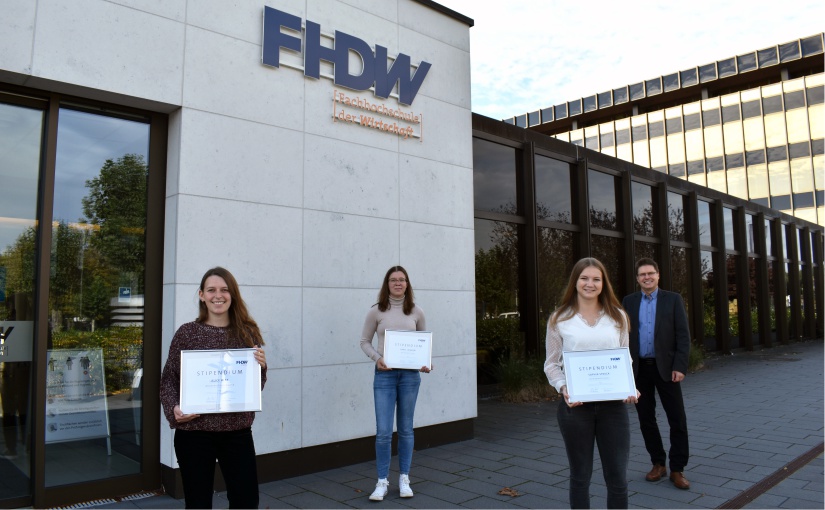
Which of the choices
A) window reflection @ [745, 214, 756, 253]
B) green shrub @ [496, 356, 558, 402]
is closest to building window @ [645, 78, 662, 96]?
window reflection @ [745, 214, 756, 253]

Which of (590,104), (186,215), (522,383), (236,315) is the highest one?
(590,104)

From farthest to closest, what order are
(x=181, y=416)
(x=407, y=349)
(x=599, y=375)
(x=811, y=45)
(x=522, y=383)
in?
(x=811, y=45) < (x=522, y=383) < (x=407, y=349) < (x=599, y=375) < (x=181, y=416)

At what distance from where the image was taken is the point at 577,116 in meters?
51.2

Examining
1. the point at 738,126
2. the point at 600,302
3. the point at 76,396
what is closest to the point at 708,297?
the point at 600,302

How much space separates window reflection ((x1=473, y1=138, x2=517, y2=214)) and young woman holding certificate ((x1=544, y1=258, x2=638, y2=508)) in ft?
23.1

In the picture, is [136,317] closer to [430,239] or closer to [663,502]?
[430,239]

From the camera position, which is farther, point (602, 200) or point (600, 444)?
point (602, 200)

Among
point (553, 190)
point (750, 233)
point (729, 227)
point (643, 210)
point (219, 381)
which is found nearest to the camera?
point (219, 381)

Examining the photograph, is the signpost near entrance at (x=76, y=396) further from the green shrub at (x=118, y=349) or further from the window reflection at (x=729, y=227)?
the window reflection at (x=729, y=227)

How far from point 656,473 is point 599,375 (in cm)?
262

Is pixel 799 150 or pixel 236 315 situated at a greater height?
pixel 799 150

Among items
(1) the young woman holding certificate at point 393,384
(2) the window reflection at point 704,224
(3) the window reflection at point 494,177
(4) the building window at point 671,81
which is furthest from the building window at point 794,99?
(1) the young woman holding certificate at point 393,384

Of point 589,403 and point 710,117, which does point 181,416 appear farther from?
point 710,117

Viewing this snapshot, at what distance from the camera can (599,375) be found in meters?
3.52
